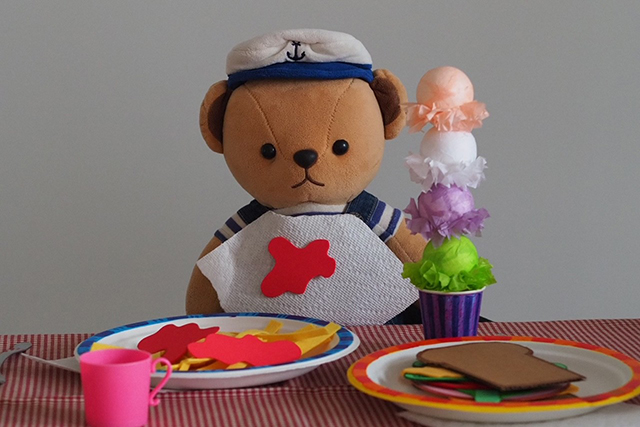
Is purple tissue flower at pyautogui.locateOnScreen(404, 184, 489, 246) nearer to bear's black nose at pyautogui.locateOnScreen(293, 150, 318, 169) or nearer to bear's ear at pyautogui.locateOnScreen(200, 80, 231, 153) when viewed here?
bear's black nose at pyautogui.locateOnScreen(293, 150, 318, 169)

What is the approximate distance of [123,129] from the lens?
70.1 inches

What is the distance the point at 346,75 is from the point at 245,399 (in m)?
0.61

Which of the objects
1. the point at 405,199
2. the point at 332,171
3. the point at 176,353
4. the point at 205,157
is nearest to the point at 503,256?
the point at 405,199

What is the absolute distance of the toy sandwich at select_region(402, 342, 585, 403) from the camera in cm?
69

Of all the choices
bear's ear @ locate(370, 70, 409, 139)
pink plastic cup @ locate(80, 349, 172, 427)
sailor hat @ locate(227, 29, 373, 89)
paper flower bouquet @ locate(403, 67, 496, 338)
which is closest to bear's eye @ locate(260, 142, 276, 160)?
sailor hat @ locate(227, 29, 373, 89)

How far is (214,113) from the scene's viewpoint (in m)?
1.27

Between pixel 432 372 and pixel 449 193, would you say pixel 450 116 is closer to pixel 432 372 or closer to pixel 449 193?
pixel 449 193

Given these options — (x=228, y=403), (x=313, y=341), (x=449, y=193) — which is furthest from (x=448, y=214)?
(x=228, y=403)

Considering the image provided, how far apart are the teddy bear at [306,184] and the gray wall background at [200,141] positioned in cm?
59

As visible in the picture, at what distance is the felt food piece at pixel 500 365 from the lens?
2.26 feet

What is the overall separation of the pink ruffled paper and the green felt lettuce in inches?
5.0

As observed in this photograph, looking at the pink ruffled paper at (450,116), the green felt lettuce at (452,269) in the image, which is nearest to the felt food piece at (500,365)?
the green felt lettuce at (452,269)

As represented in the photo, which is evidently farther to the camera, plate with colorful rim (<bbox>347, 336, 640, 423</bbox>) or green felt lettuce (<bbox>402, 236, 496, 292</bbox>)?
green felt lettuce (<bbox>402, 236, 496, 292</bbox>)

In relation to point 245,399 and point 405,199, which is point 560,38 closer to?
point 405,199
